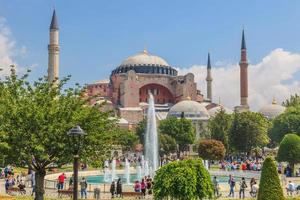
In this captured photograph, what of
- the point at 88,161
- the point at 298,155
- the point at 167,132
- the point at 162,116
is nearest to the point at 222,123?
the point at 167,132

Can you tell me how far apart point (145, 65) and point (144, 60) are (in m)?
1.36

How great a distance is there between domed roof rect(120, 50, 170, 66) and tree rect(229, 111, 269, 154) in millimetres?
42678

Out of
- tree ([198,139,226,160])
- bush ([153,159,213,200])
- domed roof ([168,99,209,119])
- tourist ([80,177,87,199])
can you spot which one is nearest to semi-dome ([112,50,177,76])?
domed roof ([168,99,209,119])

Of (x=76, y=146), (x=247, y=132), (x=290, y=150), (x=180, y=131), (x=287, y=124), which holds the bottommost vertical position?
(x=290, y=150)

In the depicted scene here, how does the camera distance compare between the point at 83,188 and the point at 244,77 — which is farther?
the point at 244,77

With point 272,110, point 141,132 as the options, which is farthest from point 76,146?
point 272,110

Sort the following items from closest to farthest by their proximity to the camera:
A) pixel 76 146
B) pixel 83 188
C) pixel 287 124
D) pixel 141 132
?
pixel 76 146, pixel 83 188, pixel 287 124, pixel 141 132

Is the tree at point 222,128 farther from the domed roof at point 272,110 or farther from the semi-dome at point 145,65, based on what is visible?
the semi-dome at point 145,65

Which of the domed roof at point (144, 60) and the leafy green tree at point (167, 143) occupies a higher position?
the domed roof at point (144, 60)

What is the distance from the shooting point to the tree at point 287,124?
53219 mm

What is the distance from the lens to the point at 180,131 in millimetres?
54250

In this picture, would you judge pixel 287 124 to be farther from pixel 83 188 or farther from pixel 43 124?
pixel 43 124

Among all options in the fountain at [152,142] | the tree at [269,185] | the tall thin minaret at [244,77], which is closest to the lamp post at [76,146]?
the tree at [269,185]

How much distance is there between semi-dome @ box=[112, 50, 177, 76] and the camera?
285 ft
